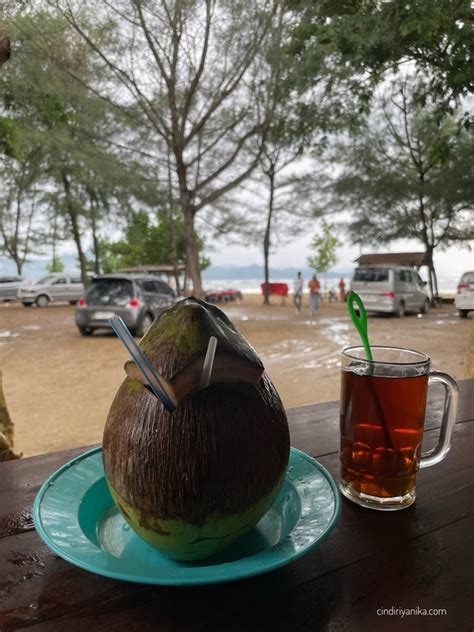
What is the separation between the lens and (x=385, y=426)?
67cm

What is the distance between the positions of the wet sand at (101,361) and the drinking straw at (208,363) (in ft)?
8.98

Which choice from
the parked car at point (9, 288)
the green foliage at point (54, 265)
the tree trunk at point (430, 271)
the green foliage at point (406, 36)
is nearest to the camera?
the green foliage at point (406, 36)

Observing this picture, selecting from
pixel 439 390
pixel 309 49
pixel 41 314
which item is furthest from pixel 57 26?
pixel 41 314

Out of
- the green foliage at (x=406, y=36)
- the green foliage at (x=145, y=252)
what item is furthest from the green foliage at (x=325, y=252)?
the green foliage at (x=406, y=36)

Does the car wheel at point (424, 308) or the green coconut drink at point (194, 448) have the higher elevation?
the green coconut drink at point (194, 448)

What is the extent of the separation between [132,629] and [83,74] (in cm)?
813

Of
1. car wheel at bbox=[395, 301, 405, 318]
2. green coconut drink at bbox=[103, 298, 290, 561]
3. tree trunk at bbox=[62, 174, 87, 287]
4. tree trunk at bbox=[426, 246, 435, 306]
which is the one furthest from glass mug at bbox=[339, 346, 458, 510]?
tree trunk at bbox=[62, 174, 87, 287]

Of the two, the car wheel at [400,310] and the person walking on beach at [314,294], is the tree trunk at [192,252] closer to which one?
the person walking on beach at [314,294]

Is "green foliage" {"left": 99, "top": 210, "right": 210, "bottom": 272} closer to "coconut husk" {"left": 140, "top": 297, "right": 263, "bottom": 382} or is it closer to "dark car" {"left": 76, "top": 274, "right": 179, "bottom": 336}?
"dark car" {"left": 76, "top": 274, "right": 179, "bottom": 336}

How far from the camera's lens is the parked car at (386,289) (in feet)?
35.9

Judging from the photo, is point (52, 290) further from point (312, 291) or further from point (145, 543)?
point (145, 543)

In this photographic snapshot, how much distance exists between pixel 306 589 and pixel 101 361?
5.92m

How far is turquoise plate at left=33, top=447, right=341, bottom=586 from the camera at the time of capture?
467 millimetres

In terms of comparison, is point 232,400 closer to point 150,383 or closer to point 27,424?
point 150,383
